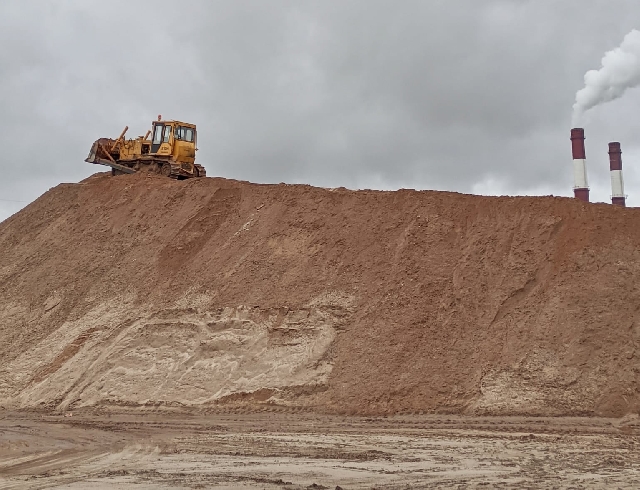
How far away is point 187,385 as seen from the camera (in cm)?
2291

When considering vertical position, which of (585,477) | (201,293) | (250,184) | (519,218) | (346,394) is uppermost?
(250,184)

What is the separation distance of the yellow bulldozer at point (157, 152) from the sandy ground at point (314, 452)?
51.2 feet

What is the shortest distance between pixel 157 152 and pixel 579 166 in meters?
20.2

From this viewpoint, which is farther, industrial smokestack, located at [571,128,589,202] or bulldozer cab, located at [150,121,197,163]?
industrial smokestack, located at [571,128,589,202]

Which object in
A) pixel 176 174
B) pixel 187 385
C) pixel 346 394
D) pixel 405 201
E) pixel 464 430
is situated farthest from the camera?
pixel 176 174

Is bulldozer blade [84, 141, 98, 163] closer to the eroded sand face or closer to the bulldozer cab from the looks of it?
the bulldozer cab

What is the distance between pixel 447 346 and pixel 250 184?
460 inches

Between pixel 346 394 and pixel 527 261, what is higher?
pixel 527 261

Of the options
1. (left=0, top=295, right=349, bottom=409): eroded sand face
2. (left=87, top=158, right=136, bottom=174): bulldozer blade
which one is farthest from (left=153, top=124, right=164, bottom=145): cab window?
(left=0, top=295, right=349, bottom=409): eroded sand face

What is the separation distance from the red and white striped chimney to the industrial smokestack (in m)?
2.34

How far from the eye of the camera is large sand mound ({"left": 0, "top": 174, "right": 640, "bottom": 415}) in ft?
68.3

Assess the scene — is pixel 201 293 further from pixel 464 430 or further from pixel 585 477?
pixel 585 477

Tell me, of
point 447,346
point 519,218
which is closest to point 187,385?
point 447,346

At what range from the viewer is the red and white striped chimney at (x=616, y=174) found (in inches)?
1736
